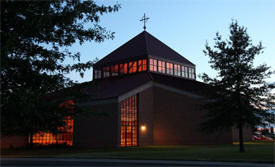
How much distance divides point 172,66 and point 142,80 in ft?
34.5

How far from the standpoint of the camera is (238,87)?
22234 millimetres

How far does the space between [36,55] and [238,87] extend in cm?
1835

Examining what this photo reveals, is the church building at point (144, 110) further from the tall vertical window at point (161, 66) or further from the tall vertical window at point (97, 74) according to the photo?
the tall vertical window at point (97, 74)

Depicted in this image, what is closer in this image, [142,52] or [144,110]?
[144,110]

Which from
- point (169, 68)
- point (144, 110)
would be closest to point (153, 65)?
point (169, 68)

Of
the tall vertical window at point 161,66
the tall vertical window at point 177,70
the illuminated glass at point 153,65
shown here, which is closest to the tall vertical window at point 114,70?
the illuminated glass at point 153,65

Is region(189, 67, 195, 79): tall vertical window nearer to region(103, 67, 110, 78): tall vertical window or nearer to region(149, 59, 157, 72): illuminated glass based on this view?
region(149, 59, 157, 72): illuminated glass

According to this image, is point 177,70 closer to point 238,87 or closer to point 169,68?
point 169,68

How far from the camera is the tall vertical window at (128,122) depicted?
32.5 metres

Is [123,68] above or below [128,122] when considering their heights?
above

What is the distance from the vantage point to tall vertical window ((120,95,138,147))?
107 feet

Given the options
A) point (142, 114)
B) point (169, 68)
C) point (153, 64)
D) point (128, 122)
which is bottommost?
point (128, 122)

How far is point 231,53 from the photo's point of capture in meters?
23.3

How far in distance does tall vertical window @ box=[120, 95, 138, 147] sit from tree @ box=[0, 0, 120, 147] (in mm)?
25055
